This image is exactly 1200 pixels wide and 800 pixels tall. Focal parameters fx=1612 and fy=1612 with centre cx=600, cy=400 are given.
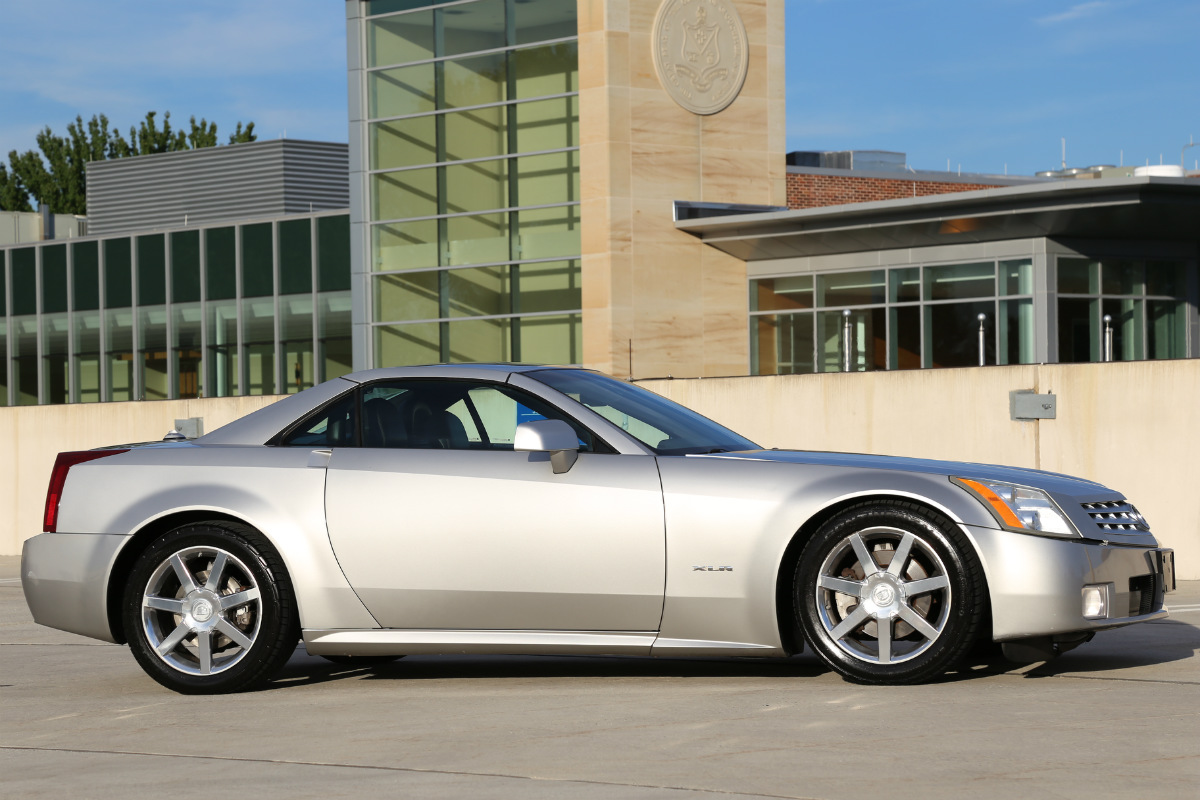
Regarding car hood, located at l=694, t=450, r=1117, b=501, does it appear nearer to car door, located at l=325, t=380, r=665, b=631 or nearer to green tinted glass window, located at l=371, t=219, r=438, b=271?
car door, located at l=325, t=380, r=665, b=631

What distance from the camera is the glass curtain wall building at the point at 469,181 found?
28062 mm

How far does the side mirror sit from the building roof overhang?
1933 centimetres

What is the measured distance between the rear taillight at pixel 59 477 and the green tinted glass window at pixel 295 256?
25.8 metres

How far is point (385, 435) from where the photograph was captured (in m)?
7.23

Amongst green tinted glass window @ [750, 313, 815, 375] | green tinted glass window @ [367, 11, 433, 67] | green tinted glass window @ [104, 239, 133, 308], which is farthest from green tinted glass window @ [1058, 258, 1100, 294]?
green tinted glass window @ [104, 239, 133, 308]

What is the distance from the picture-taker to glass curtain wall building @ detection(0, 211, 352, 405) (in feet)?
108

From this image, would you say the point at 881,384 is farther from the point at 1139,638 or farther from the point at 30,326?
the point at 30,326

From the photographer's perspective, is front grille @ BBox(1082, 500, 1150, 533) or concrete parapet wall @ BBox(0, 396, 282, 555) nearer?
front grille @ BBox(1082, 500, 1150, 533)

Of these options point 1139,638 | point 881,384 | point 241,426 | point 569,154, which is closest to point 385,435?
point 241,426

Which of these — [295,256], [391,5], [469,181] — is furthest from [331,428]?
[295,256]

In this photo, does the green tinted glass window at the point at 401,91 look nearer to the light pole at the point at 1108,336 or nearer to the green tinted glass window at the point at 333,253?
the green tinted glass window at the point at 333,253

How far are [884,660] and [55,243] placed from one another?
3477cm

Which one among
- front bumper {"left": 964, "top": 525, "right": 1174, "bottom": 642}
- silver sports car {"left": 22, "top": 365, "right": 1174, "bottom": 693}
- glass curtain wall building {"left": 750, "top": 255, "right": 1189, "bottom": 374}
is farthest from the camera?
glass curtain wall building {"left": 750, "top": 255, "right": 1189, "bottom": 374}

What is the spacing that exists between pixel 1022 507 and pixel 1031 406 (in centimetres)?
646
